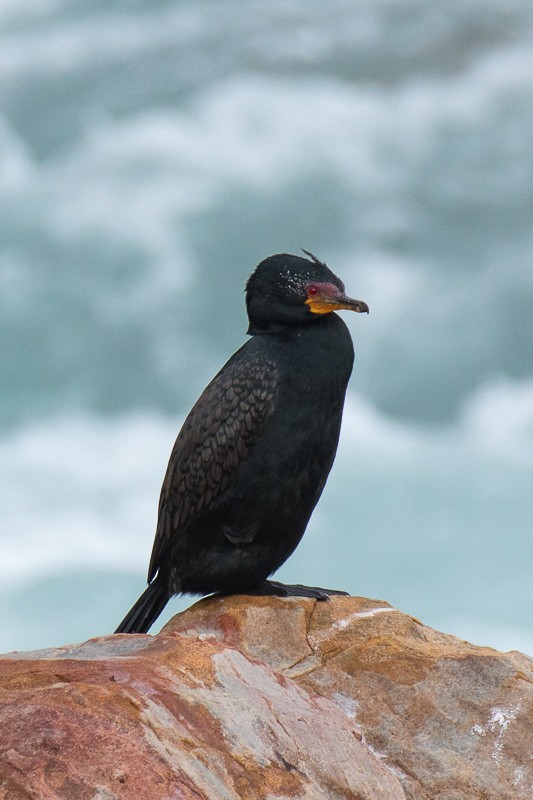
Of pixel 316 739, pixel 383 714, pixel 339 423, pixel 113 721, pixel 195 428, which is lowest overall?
pixel 113 721

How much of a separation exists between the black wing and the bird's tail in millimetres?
362

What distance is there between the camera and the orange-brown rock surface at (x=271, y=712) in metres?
3.96

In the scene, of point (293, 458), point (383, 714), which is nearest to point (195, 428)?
point (293, 458)

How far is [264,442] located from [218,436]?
0.29 meters

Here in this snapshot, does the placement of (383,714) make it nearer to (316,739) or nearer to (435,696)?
(435,696)

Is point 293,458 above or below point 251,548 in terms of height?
above

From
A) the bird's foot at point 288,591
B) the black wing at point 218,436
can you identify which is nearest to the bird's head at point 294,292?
the black wing at point 218,436

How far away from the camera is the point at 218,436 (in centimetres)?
687

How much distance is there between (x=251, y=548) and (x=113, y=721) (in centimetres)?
293

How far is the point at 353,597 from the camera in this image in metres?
7.00

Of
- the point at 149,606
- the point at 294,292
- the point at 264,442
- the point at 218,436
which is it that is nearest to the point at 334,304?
the point at 294,292

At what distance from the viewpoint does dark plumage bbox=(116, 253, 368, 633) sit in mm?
6801

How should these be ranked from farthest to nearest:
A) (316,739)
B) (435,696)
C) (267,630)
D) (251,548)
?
(251,548) → (267,630) → (435,696) → (316,739)

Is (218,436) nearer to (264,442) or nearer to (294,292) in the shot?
(264,442)
